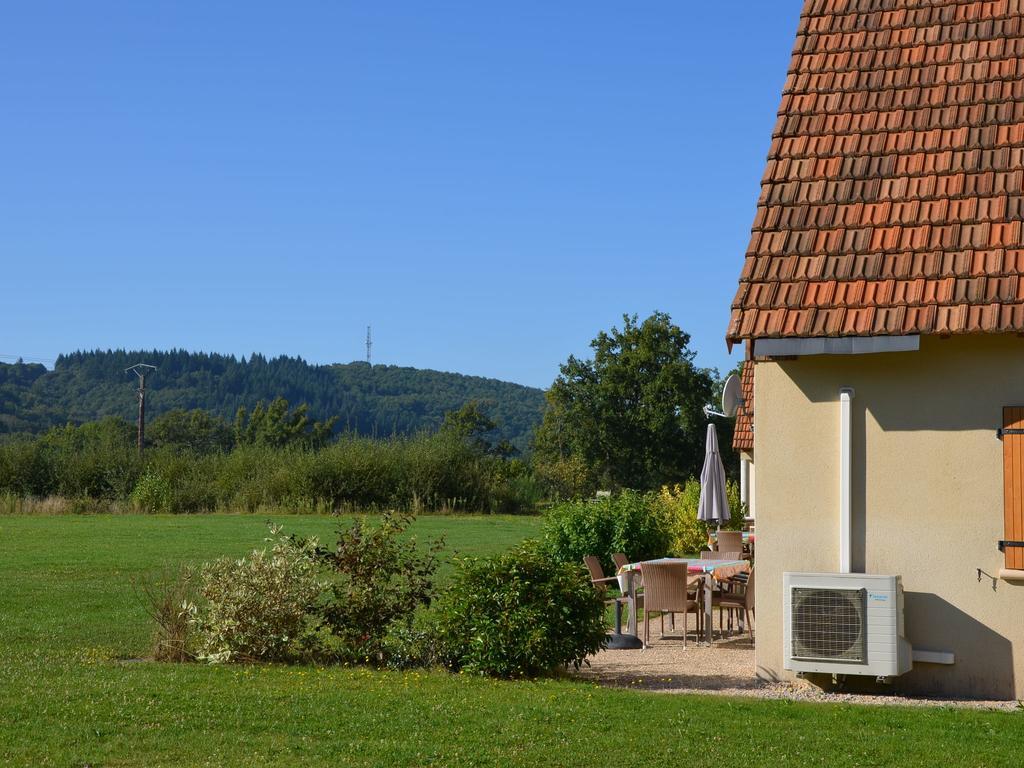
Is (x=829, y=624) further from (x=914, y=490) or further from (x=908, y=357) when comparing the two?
(x=908, y=357)

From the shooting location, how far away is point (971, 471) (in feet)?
29.5

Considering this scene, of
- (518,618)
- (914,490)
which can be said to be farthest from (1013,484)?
(518,618)

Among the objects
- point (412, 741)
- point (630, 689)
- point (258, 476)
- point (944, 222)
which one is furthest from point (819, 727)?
point (258, 476)

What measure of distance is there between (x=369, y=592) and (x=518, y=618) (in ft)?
5.17

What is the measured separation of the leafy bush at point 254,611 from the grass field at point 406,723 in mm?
407

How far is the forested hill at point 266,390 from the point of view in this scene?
111m

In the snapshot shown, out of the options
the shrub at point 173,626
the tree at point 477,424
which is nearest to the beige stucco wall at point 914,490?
the shrub at point 173,626

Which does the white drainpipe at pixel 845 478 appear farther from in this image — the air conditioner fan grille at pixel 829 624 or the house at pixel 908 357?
the air conditioner fan grille at pixel 829 624

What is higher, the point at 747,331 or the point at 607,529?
the point at 747,331

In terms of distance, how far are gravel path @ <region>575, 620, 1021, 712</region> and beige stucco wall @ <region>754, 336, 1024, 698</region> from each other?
0.28 meters

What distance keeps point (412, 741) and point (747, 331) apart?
13.6ft

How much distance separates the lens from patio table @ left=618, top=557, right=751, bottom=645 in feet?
Result: 41.3

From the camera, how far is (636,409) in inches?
2359

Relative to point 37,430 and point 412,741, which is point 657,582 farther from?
point 37,430
